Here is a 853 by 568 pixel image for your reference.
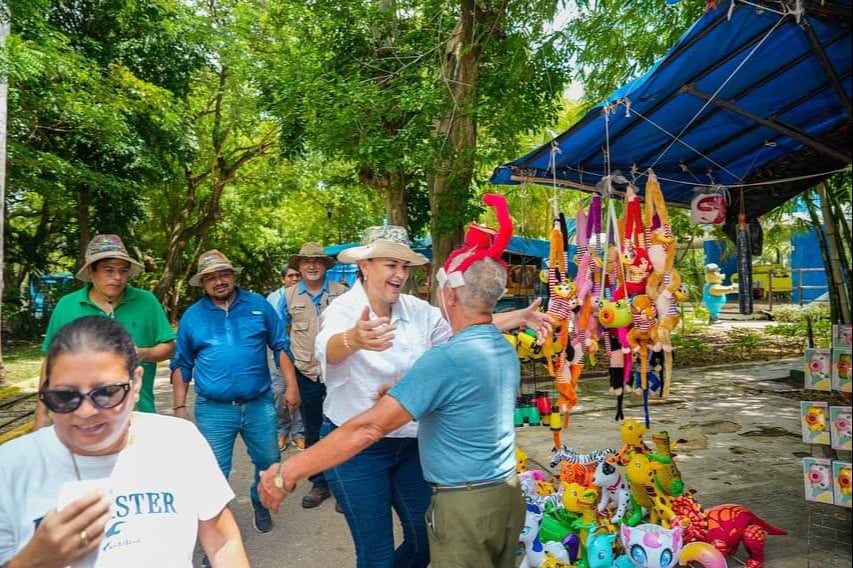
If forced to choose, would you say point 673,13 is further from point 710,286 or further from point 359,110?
point 710,286

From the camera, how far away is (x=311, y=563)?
373cm

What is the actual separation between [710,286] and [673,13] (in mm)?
13535

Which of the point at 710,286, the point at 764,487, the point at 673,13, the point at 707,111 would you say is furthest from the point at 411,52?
the point at 710,286

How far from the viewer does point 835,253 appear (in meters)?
3.79

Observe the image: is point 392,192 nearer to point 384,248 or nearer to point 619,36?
point 619,36

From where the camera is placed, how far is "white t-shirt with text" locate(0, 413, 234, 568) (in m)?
1.52

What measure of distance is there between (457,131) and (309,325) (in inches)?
162

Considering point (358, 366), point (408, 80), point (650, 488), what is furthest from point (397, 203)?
point (358, 366)

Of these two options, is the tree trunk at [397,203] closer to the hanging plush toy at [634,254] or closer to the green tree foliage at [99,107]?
the green tree foliage at [99,107]

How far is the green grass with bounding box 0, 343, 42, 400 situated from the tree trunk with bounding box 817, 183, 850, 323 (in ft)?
34.6

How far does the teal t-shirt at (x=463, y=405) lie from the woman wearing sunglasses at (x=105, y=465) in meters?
Result: 0.72

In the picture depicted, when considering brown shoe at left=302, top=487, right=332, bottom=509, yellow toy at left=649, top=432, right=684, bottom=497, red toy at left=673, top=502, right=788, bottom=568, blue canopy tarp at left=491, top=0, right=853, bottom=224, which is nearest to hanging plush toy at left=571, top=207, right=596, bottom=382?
yellow toy at left=649, top=432, right=684, bottom=497

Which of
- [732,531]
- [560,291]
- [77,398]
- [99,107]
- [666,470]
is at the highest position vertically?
[99,107]

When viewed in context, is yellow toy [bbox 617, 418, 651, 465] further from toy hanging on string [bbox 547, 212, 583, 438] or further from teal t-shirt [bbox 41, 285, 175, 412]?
teal t-shirt [bbox 41, 285, 175, 412]
